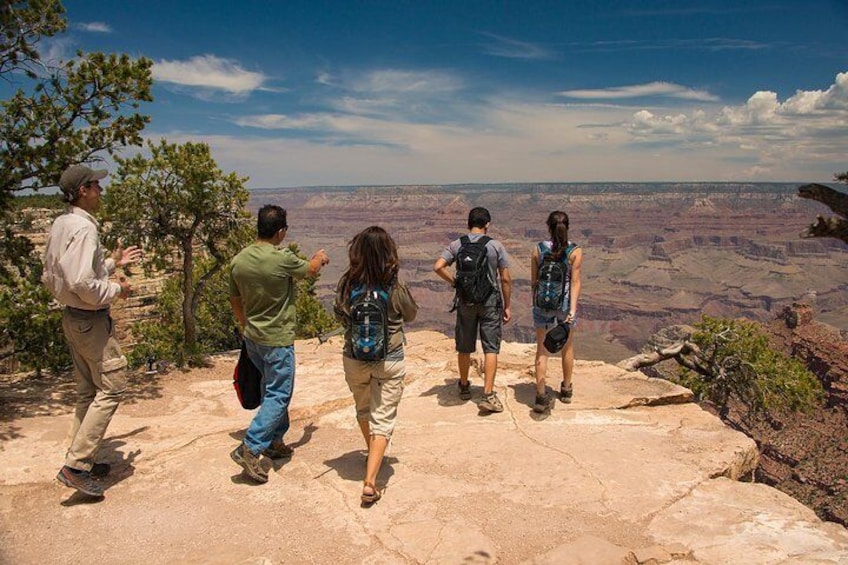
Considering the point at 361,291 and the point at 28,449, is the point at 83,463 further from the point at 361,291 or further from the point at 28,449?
the point at 361,291

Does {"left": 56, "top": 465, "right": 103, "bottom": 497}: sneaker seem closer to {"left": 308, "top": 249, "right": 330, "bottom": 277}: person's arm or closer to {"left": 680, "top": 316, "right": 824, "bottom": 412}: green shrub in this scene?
{"left": 308, "top": 249, "right": 330, "bottom": 277}: person's arm

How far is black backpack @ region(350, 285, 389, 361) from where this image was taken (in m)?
3.85

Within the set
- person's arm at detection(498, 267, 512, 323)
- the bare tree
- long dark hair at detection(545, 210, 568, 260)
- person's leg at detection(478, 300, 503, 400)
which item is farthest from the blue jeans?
the bare tree

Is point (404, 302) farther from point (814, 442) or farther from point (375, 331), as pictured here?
point (814, 442)

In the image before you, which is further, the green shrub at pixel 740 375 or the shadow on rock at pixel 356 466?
the green shrub at pixel 740 375

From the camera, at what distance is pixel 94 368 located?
402 centimetres

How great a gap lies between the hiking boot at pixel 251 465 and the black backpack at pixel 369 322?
1.31 m

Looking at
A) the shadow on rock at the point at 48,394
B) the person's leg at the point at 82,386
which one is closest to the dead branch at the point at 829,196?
the person's leg at the point at 82,386

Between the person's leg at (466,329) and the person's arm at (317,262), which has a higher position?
the person's arm at (317,262)

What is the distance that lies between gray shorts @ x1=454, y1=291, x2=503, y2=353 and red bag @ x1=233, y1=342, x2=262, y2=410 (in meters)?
2.14

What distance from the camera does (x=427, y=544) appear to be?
3.53 metres

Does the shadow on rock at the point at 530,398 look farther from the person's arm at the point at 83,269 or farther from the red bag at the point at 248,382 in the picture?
A: the person's arm at the point at 83,269

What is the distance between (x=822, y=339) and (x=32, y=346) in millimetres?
71394

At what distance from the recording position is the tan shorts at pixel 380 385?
398 centimetres
